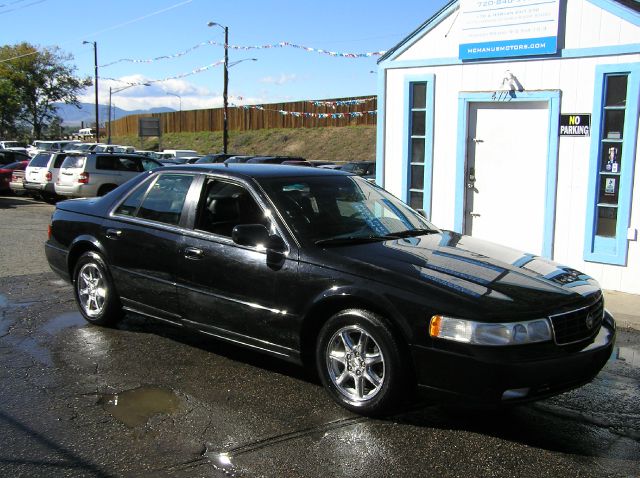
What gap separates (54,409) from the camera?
13.6ft

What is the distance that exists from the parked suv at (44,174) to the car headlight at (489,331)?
16.3 m

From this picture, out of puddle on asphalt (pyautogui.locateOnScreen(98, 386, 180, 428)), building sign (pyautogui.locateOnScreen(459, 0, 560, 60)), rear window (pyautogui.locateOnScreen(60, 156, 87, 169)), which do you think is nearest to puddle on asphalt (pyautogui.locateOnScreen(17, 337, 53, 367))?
puddle on asphalt (pyautogui.locateOnScreen(98, 386, 180, 428))

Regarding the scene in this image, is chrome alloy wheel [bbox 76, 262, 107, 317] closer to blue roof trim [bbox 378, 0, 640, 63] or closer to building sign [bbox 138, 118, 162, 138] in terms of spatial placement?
blue roof trim [bbox 378, 0, 640, 63]

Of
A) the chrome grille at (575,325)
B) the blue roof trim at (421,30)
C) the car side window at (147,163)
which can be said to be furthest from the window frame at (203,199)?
the car side window at (147,163)

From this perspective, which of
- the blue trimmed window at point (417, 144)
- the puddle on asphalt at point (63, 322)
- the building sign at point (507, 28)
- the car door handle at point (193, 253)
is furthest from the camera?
the blue trimmed window at point (417, 144)

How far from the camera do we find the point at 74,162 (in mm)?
17234

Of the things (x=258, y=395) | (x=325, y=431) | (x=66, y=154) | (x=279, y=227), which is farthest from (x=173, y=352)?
(x=66, y=154)

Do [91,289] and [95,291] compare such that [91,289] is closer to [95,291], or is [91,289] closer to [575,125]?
[95,291]

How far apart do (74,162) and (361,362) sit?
15171 millimetres

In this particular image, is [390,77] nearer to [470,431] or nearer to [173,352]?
[173,352]

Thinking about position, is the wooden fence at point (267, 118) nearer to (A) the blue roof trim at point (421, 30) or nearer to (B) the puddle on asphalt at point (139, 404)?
(A) the blue roof trim at point (421, 30)

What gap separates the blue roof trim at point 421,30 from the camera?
8.77 m

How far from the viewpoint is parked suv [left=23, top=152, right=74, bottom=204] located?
1806 centimetres

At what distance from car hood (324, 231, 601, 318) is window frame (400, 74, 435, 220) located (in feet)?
15.0
